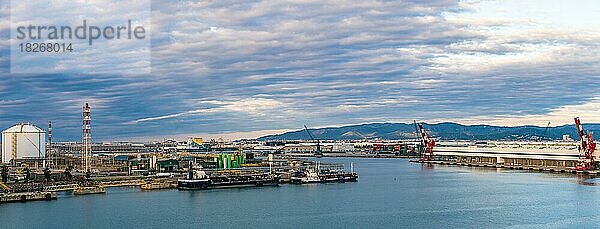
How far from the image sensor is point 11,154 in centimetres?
3097

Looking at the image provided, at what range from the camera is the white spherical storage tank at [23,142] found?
1214 inches

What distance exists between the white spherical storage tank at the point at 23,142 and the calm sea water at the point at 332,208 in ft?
38.2

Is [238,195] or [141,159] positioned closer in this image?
[238,195]

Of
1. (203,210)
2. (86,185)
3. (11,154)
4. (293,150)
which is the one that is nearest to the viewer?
(203,210)

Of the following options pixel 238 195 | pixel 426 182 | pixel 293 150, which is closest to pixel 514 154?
pixel 426 182

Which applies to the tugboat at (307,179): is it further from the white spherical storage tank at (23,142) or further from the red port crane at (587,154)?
the white spherical storage tank at (23,142)

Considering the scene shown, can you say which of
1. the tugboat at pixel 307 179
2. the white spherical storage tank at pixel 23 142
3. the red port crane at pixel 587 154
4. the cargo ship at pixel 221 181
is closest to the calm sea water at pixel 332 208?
the cargo ship at pixel 221 181

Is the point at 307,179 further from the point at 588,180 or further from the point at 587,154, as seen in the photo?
the point at 587,154

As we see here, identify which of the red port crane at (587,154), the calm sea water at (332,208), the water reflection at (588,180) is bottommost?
the calm sea water at (332,208)

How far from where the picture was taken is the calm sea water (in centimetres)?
1356

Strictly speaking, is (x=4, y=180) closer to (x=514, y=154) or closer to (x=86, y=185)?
(x=86, y=185)

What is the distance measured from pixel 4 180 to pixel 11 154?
1113 centimetres

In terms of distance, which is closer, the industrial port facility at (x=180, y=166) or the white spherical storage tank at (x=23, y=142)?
the industrial port facility at (x=180, y=166)

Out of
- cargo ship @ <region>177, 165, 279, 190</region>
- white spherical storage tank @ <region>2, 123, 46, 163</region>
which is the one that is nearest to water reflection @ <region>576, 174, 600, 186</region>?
cargo ship @ <region>177, 165, 279, 190</region>
